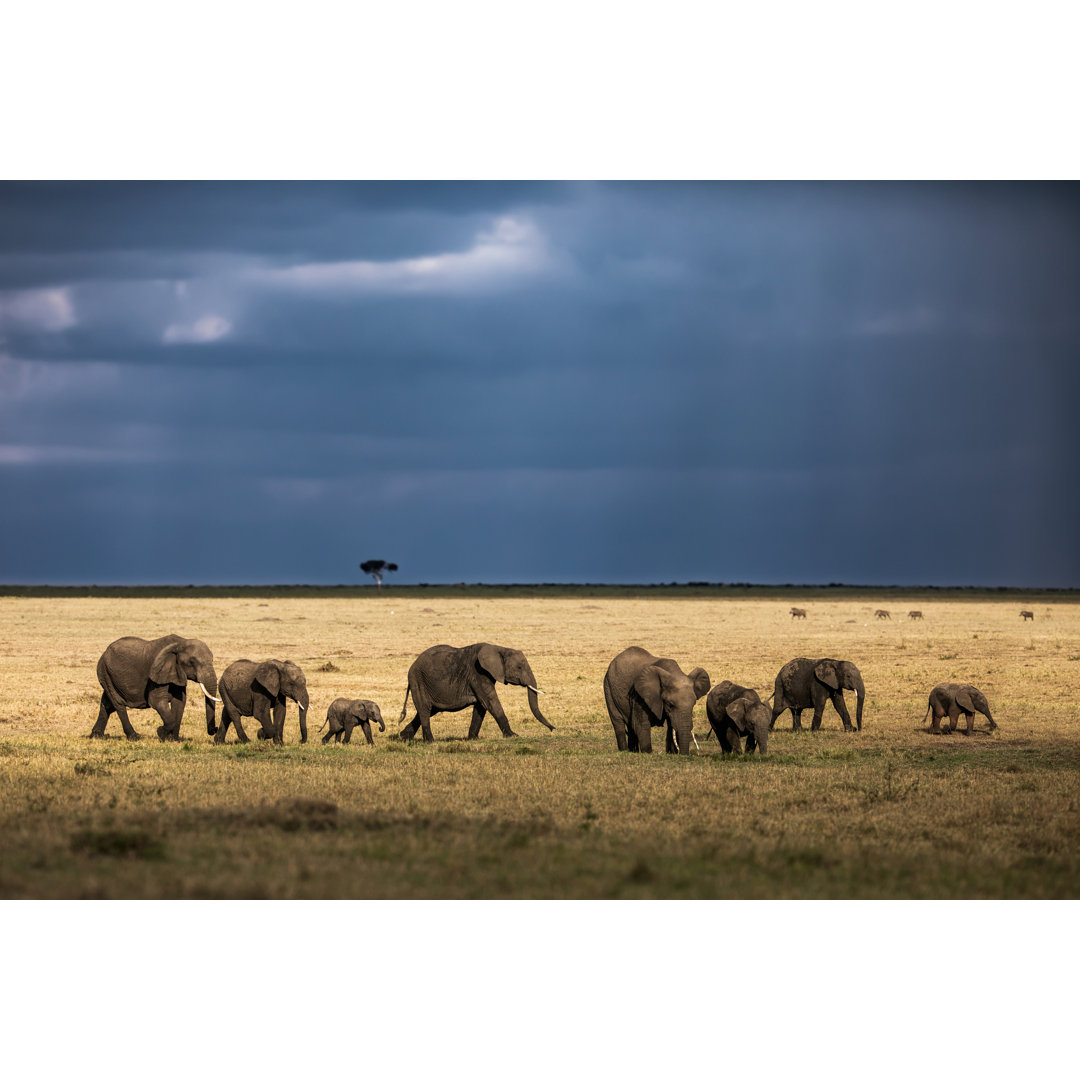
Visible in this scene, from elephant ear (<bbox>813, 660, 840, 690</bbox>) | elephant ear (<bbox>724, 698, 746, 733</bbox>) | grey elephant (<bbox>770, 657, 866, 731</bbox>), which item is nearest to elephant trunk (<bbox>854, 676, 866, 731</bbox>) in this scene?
grey elephant (<bbox>770, 657, 866, 731</bbox>)

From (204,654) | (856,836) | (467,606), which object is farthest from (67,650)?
(467,606)

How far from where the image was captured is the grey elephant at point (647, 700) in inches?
879

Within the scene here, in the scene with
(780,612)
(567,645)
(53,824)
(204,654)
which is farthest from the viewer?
(780,612)

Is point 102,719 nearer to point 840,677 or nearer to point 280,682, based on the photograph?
point 280,682

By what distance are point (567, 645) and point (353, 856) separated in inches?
1583

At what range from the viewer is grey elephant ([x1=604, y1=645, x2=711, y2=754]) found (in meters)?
22.3

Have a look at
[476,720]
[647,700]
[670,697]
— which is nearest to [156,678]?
[476,720]

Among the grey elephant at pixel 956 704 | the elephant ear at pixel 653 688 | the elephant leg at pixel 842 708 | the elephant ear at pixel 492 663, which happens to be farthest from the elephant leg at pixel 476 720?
the grey elephant at pixel 956 704

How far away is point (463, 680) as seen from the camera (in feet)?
82.6

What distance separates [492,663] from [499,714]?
113cm

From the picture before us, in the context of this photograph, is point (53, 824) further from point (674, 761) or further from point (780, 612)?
point (780, 612)

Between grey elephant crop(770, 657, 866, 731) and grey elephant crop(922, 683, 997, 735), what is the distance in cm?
156

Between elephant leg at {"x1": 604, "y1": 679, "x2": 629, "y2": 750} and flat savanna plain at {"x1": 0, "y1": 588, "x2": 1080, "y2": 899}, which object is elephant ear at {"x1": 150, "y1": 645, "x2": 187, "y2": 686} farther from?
elephant leg at {"x1": 604, "y1": 679, "x2": 629, "y2": 750}

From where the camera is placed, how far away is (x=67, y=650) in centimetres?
4666
